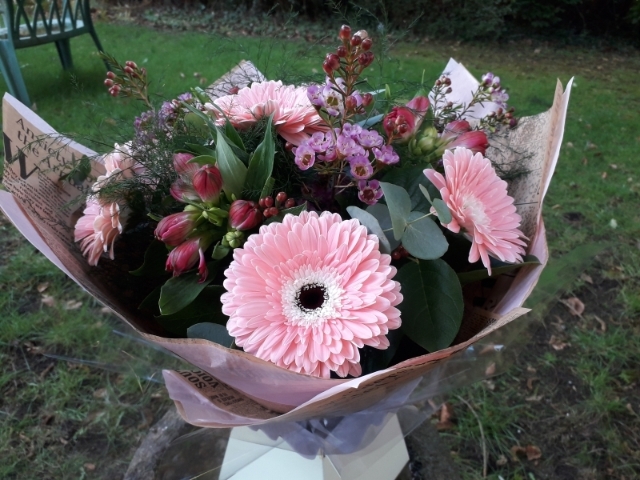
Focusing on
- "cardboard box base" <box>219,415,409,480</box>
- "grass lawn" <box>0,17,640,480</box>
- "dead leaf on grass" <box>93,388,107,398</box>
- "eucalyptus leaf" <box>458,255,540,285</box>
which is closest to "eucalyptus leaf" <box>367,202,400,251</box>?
"eucalyptus leaf" <box>458,255,540,285</box>

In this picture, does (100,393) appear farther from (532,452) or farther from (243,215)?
(243,215)

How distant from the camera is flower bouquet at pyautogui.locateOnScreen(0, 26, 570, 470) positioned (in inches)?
20.7

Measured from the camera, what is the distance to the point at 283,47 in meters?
0.92

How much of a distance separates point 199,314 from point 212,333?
0.04 m

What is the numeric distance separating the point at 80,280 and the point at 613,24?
7572 mm

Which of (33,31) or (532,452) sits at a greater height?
(33,31)

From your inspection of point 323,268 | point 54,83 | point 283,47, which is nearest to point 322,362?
point 323,268

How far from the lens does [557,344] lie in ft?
6.93

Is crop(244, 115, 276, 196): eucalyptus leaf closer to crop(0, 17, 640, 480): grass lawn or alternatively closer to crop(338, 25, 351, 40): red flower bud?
crop(338, 25, 351, 40): red flower bud

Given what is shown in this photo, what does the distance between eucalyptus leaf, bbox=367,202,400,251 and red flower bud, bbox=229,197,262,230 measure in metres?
0.12

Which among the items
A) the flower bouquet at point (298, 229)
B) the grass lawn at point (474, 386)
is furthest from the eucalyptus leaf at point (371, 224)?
the grass lawn at point (474, 386)

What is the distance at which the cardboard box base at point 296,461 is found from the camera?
894 millimetres

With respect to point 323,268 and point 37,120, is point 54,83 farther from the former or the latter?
point 323,268

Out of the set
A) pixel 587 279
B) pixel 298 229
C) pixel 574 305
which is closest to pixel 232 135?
pixel 298 229
